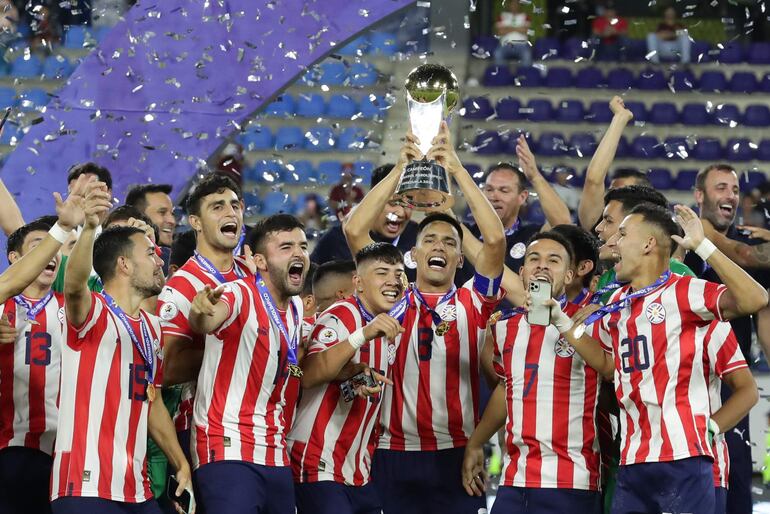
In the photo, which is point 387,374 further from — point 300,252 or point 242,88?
point 242,88

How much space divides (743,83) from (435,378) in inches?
376

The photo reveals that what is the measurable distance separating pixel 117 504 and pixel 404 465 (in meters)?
1.39

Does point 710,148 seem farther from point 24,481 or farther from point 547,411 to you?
point 24,481

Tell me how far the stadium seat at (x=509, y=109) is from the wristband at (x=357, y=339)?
28.9 ft

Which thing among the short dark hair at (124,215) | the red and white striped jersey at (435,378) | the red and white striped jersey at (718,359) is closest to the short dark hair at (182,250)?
the short dark hair at (124,215)

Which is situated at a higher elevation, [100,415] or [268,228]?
[268,228]

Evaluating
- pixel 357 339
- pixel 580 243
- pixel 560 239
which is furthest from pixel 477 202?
pixel 357 339

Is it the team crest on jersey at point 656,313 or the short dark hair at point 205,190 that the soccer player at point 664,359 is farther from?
the short dark hair at point 205,190

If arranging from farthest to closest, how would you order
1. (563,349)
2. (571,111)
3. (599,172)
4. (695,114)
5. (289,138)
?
(695,114) < (571,111) < (289,138) < (599,172) < (563,349)

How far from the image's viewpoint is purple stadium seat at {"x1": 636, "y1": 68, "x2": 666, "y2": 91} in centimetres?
1374

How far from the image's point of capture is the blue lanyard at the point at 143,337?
4.70 m

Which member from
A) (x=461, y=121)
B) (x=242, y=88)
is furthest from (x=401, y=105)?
(x=242, y=88)

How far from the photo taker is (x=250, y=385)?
193 inches

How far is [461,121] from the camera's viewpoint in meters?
13.4
